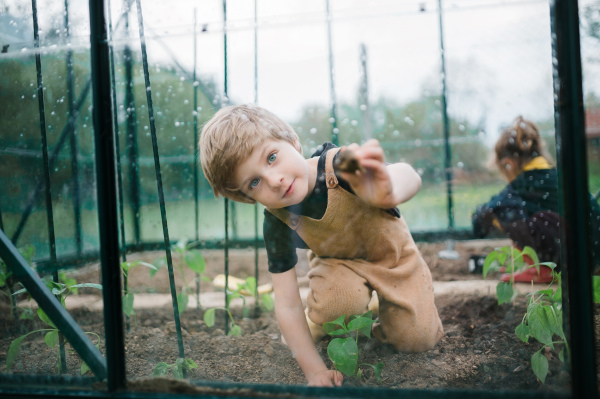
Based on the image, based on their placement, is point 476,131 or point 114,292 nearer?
point 114,292

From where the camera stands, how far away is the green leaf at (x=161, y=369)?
0.90 m

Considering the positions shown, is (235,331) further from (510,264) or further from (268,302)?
(510,264)

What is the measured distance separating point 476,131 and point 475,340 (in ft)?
5.96

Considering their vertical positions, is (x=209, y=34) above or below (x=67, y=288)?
above

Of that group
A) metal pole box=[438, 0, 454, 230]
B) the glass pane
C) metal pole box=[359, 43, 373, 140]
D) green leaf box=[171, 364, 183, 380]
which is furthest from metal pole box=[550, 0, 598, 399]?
metal pole box=[438, 0, 454, 230]

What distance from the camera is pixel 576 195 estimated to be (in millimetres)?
496

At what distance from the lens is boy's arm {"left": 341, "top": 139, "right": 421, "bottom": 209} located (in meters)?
0.64

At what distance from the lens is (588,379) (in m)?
0.48

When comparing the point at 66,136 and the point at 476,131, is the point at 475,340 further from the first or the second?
the point at 476,131

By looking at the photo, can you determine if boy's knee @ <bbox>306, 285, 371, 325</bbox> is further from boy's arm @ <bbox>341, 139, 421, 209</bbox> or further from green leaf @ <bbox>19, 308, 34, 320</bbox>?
green leaf @ <bbox>19, 308, 34, 320</bbox>

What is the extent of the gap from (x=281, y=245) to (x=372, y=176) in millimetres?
377

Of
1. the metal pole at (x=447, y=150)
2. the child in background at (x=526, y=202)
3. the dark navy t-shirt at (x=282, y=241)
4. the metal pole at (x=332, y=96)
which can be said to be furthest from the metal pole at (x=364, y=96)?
the dark navy t-shirt at (x=282, y=241)

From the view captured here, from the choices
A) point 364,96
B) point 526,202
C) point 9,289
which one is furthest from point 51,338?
point 364,96

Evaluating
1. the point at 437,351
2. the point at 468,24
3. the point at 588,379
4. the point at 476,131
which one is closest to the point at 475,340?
the point at 437,351
